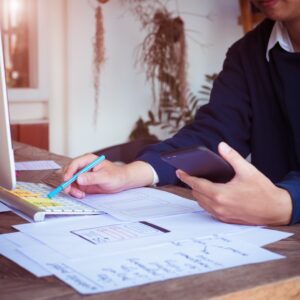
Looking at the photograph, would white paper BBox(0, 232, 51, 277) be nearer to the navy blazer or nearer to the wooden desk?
the wooden desk

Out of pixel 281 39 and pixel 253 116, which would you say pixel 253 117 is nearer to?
pixel 253 116

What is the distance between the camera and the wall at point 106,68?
134 inches

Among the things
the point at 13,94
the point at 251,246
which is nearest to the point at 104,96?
the point at 13,94

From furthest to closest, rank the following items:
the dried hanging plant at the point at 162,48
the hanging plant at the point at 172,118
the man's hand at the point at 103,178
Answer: the hanging plant at the point at 172,118
the dried hanging plant at the point at 162,48
the man's hand at the point at 103,178

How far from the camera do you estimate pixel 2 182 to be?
94 centimetres

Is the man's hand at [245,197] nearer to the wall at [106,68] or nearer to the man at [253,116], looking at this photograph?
the man at [253,116]

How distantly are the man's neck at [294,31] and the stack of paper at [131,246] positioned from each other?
65 cm

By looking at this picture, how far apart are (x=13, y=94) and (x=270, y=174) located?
2.06 m

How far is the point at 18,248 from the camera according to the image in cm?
84

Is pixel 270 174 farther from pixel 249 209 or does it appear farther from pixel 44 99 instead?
pixel 44 99

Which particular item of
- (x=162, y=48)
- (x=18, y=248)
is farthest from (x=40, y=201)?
(x=162, y=48)

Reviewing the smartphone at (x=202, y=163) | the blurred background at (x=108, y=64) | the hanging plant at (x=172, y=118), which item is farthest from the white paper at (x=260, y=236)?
the hanging plant at (x=172, y=118)

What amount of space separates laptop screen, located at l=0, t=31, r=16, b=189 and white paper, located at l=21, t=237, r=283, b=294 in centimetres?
14

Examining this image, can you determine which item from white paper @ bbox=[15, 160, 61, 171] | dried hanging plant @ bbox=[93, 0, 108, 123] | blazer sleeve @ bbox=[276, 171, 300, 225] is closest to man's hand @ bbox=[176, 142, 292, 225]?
blazer sleeve @ bbox=[276, 171, 300, 225]
